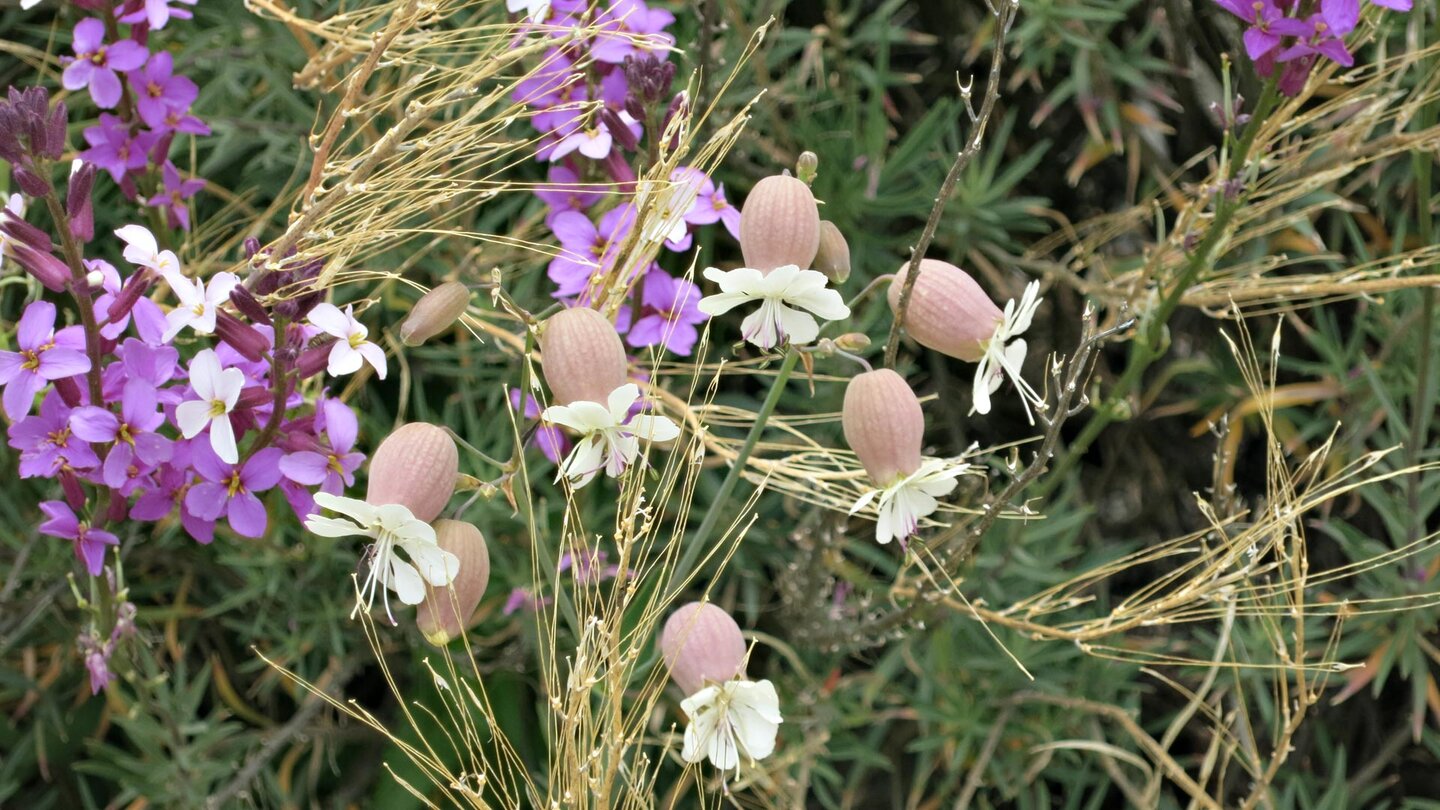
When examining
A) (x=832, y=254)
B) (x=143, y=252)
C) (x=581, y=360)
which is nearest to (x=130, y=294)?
(x=143, y=252)

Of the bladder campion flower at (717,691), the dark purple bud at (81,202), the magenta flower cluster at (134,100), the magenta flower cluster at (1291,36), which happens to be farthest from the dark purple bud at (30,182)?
the magenta flower cluster at (1291,36)

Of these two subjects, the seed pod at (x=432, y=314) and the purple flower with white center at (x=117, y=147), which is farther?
the purple flower with white center at (x=117, y=147)

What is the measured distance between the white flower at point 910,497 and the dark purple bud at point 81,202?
0.41m

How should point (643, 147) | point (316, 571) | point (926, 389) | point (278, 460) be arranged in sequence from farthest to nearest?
point (926, 389) < point (316, 571) < point (643, 147) < point (278, 460)

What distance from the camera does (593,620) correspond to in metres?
0.54

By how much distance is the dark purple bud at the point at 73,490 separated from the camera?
2.31 feet

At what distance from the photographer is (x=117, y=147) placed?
0.88m

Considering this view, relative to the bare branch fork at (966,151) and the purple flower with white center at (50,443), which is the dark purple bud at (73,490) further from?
the bare branch fork at (966,151)

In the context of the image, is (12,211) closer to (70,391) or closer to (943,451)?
(70,391)

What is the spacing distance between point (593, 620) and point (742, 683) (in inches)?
3.3

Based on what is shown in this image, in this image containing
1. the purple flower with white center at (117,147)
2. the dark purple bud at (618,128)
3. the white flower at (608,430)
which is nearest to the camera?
the white flower at (608,430)

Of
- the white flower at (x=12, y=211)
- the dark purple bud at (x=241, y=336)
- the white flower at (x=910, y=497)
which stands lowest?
the white flower at (x=910, y=497)

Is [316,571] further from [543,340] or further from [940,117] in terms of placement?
[940,117]

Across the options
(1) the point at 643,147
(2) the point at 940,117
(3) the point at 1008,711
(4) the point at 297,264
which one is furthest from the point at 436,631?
(2) the point at 940,117
